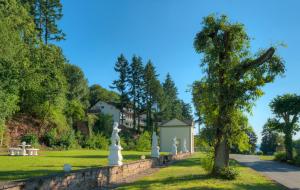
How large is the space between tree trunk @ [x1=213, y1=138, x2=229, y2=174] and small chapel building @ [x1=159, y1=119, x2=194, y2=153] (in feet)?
117

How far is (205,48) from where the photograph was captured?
54.3 ft

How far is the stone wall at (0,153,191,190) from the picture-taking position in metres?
7.92

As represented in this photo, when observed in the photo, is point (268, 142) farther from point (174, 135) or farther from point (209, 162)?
point (209, 162)

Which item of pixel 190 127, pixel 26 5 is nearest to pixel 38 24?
pixel 26 5

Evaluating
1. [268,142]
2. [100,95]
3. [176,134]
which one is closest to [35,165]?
[176,134]

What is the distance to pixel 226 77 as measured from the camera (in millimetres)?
15305

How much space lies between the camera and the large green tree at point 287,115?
31.6 m

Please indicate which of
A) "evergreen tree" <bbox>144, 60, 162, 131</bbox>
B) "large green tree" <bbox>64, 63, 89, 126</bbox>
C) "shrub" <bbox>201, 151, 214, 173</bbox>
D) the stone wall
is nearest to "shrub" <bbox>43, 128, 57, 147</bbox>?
"large green tree" <bbox>64, 63, 89, 126</bbox>

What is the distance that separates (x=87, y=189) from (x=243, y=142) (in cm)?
815

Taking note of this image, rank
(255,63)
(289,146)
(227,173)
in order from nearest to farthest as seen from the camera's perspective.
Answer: (227,173)
(255,63)
(289,146)

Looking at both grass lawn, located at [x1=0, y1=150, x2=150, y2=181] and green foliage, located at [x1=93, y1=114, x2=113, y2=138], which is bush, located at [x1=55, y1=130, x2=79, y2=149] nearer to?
green foliage, located at [x1=93, y1=114, x2=113, y2=138]

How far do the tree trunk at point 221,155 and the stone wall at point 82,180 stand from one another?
12.6ft

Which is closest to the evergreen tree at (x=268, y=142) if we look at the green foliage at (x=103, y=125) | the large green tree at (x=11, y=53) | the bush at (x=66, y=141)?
the green foliage at (x=103, y=125)

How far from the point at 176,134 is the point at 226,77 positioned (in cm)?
3786
